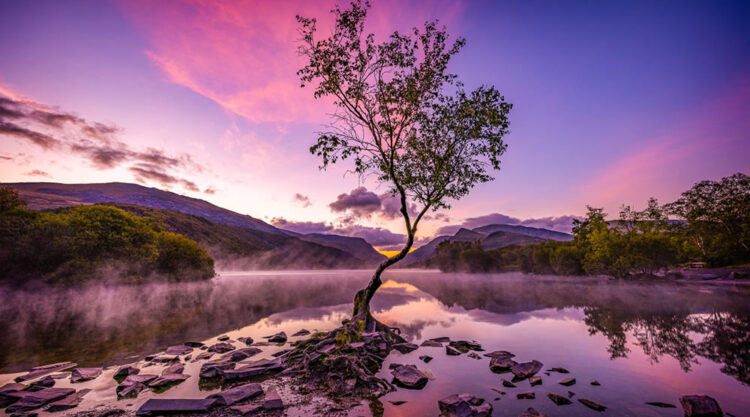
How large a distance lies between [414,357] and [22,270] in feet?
277

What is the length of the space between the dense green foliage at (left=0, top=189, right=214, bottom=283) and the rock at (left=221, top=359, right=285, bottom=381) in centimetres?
7662

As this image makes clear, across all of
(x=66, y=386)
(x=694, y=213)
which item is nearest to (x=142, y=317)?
(x=66, y=386)

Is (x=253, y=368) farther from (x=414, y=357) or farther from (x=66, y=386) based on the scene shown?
(x=414, y=357)

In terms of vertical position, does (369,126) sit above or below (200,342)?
above

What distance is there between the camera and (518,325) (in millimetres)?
23344

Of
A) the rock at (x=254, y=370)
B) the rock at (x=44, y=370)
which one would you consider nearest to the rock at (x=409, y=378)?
the rock at (x=254, y=370)

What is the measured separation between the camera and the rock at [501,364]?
12.8 metres

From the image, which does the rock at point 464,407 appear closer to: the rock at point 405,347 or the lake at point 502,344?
the lake at point 502,344

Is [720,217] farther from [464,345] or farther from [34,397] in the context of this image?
[34,397]

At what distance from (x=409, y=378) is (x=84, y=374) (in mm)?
13585

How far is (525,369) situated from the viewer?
40.6 feet

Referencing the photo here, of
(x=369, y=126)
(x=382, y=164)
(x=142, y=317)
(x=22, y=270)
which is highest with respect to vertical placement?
(x=369, y=126)

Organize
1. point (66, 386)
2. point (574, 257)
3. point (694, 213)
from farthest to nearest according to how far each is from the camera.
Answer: point (574, 257) < point (694, 213) < point (66, 386)

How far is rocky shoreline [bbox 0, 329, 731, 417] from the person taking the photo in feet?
28.6
